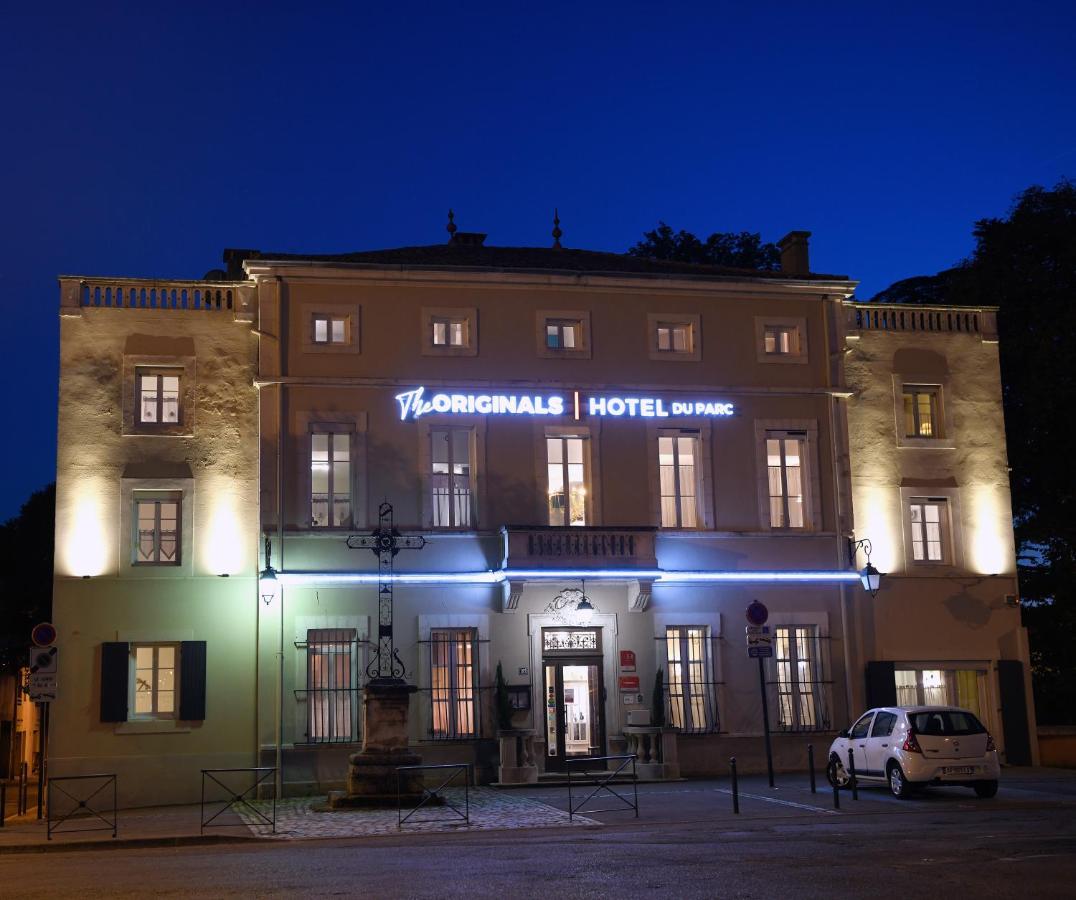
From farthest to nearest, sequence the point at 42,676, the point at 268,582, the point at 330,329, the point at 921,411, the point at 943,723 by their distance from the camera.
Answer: the point at 921,411 < the point at 330,329 < the point at 268,582 < the point at 42,676 < the point at 943,723

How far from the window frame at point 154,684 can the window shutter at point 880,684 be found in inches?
545

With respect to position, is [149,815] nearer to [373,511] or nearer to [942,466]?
[373,511]

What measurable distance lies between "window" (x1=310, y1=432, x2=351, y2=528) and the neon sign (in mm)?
1416

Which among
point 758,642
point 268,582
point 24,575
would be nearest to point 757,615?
point 758,642

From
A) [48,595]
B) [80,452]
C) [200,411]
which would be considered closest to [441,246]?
[200,411]

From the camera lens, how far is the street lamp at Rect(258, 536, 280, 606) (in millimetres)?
25594

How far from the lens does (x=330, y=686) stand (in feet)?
85.8

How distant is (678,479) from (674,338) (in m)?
3.07

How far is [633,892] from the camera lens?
1245 centimetres

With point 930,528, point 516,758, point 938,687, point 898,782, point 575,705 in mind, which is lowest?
point 898,782

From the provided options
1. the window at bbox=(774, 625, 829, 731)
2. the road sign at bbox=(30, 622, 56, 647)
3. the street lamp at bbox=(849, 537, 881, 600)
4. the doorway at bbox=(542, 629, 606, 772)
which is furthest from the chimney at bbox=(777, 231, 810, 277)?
the road sign at bbox=(30, 622, 56, 647)

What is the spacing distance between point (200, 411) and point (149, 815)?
790 centimetres

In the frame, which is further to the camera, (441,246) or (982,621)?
(441,246)

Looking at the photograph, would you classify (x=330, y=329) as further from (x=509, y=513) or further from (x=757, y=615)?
(x=757, y=615)
